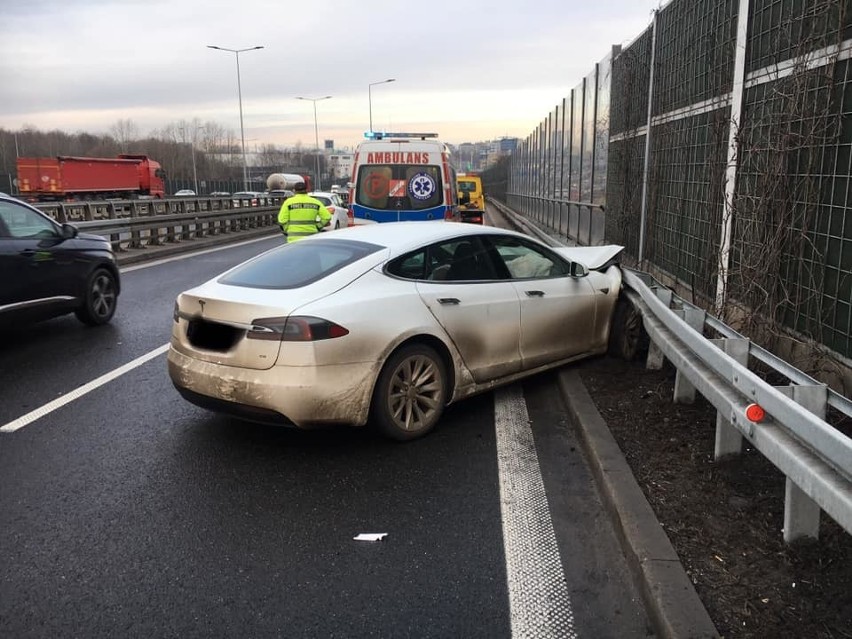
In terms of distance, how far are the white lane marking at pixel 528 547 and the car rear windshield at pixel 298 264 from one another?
1.70 metres

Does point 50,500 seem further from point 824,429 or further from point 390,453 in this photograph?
point 824,429

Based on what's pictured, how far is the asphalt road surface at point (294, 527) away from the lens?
120 inches

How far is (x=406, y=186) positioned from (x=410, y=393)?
8.83 m

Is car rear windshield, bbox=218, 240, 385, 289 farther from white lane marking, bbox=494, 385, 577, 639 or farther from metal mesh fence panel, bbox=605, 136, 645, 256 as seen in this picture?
metal mesh fence panel, bbox=605, 136, 645, 256

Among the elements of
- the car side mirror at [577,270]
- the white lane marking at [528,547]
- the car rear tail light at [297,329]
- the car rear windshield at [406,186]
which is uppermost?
the car rear windshield at [406,186]

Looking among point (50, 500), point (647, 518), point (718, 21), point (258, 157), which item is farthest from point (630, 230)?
point (258, 157)

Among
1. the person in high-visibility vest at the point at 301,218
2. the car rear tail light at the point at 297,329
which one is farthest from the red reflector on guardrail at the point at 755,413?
the person in high-visibility vest at the point at 301,218

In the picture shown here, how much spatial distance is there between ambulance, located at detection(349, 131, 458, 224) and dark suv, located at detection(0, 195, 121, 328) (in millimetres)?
5244

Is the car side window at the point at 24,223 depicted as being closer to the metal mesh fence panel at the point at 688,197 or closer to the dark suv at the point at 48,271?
the dark suv at the point at 48,271

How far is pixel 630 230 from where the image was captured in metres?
11.0

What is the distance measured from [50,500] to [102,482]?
0.32 meters

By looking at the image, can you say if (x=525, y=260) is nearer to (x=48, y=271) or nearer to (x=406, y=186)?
(x=48, y=271)

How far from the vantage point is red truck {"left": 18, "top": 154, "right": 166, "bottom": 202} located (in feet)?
140

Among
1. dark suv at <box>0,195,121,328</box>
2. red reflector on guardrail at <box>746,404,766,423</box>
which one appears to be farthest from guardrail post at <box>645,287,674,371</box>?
dark suv at <box>0,195,121,328</box>
